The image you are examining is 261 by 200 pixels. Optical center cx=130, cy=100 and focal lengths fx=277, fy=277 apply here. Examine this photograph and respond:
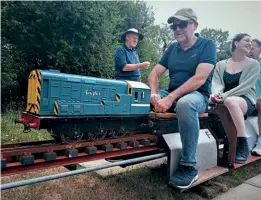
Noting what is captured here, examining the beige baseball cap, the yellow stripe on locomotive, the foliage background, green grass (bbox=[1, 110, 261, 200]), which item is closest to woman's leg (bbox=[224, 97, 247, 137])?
green grass (bbox=[1, 110, 261, 200])

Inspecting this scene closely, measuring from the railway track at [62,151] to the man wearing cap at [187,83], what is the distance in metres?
0.42

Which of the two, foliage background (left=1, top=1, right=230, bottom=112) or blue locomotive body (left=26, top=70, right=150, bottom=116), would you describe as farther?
foliage background (left=1, top=1, right=230, bottom=112)

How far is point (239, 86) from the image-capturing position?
3.88m

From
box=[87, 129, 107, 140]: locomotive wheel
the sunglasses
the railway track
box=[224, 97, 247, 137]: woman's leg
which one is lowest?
the railway track

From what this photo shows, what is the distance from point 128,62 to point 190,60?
3.70 feet

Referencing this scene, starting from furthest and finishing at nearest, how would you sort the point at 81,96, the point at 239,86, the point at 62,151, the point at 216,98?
the point at 239,86, the point at 216,98, the point at 81,96, the point at 62,151

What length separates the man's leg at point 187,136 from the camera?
Answer: 2787 mm

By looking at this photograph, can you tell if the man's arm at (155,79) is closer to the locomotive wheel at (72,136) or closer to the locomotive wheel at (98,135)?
the locomotive wheel at (98,135)

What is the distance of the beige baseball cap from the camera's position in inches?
120

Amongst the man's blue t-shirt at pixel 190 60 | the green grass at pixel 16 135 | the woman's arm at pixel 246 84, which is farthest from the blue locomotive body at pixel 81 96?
the green grass at pixel 16 135

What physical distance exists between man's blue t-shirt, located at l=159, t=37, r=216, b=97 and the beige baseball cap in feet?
1.00

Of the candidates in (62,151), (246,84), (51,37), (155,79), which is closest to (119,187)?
(62,151)

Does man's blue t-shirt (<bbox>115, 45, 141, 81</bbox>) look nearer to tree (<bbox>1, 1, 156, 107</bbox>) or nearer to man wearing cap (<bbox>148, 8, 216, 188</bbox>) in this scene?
man wearing cap (<bbox>148, 8, 216, 188</bbox>)

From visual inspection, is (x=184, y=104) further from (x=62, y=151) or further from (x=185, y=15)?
(x=62, y=151)
